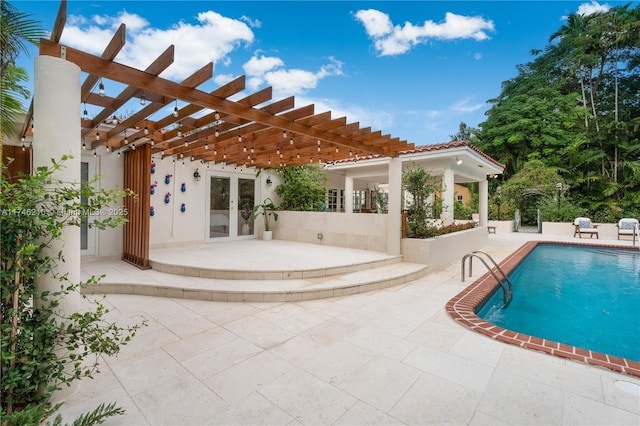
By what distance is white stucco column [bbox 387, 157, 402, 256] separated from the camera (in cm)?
802

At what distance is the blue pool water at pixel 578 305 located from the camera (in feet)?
14.8

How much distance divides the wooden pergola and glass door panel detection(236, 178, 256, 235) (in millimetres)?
1355

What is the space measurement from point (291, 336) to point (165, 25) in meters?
8.07

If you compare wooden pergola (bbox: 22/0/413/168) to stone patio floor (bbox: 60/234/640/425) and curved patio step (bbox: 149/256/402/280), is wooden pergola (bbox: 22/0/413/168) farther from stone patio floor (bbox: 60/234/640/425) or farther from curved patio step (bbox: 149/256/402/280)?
stone patio floor (bbox: 60/234/640/425)

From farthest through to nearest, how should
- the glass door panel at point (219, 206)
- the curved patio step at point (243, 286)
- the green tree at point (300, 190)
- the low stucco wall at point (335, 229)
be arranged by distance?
the green tree at point (300, 190)
the glass door panel at point (219, 206)
the low stucco wall at point (335, 229)
the curved patio step at point (243, 286)

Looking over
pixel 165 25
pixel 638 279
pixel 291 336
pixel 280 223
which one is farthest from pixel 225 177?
pixel 638 279

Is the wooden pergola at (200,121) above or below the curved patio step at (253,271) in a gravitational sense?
above

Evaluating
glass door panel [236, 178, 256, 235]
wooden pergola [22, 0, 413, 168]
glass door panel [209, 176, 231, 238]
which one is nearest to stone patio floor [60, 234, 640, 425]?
wooden pergola [22, 0, 413, 168]

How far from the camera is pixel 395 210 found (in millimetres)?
7992

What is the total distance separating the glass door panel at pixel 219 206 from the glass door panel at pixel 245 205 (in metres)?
0.50

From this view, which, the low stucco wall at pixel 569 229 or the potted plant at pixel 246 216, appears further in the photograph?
the low stucco wall at pixel 569 229

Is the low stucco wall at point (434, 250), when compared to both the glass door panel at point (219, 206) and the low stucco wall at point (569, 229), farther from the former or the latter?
the low stucco wall at point (569, 229)

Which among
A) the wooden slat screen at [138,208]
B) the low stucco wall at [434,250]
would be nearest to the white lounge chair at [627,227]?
the low stucco wall at [434,250]

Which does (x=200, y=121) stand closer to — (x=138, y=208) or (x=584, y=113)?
(x=138, y=208)
